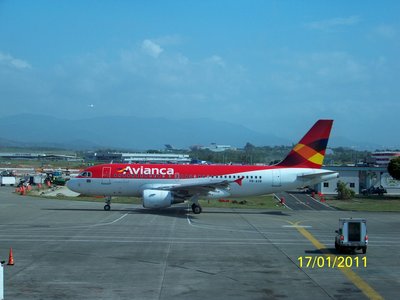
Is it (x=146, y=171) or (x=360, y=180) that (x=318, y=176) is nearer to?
(x=146, y=171)

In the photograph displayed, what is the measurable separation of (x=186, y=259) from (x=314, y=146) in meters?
24.5

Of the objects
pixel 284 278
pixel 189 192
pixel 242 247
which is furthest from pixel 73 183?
pixel 284 278

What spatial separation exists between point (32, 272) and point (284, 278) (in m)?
8.06

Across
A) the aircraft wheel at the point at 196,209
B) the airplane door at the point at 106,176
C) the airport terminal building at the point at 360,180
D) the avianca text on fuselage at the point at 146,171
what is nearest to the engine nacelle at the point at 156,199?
the aircraft wheel at the point at 196,209

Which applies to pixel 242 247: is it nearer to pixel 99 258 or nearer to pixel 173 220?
pixel 99 258

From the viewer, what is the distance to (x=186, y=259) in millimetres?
21219

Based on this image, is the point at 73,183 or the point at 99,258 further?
the point at 73,183

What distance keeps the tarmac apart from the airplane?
405cm

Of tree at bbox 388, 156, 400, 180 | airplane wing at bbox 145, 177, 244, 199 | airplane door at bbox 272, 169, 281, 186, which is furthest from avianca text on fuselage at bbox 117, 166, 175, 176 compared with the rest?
tree at bbox 388, 156, 400, 180

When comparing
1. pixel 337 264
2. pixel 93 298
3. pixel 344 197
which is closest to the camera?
pixel 93 298

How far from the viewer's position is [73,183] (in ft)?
141

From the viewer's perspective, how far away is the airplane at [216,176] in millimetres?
42094
